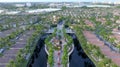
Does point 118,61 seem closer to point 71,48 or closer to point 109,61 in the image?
point 109,61

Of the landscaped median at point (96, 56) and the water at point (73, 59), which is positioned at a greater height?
the landscaped median at point (96, 56)

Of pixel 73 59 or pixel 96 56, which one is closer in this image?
pixel 96 56

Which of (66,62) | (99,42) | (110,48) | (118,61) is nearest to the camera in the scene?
(66,62)

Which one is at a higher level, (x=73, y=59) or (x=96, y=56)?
(x=96, y=56)

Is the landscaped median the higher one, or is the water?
the landscaped median

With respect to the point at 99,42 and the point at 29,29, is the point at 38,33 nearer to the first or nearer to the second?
the point at 29,29

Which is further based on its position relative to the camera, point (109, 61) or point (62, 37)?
point (62, 37)

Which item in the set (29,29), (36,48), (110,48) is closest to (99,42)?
(110,48)

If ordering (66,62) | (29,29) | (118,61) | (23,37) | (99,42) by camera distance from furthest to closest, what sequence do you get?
(29,29) < (23,37) < (99,42) < (118,61) < (66,62)

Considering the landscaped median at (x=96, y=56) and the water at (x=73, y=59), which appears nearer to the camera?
the landscaped median at (x=96, y=56)

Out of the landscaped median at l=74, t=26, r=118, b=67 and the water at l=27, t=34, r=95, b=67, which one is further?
the water at l=27, t=34, r=95, b=67
